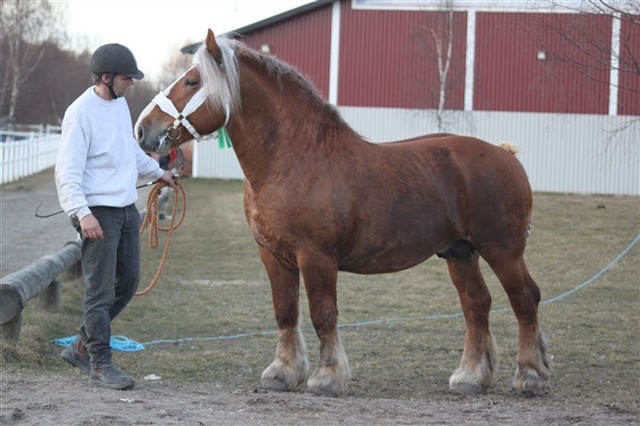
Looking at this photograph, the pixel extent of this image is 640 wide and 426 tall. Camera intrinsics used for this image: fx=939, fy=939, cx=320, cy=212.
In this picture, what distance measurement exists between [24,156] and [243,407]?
27.7m

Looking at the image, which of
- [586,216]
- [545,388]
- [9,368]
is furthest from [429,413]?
[586,216]

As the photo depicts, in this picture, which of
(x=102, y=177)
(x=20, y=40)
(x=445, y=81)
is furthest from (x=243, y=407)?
(x=20, y=40)

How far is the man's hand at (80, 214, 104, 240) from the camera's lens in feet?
18.8

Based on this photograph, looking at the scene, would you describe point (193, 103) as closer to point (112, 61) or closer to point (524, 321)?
point (112, 61)

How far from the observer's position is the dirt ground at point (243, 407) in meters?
5.12

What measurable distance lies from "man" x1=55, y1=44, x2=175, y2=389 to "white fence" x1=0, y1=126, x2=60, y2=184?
901 inches

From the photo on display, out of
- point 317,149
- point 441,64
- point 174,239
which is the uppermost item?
point 441,64

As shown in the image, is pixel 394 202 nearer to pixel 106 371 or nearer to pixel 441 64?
pixel 106 371

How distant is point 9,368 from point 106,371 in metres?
1.08

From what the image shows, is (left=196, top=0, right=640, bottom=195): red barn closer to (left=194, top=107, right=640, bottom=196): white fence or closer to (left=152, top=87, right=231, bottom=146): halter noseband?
(left=194, top=107, right=640, bottom=196): white fence

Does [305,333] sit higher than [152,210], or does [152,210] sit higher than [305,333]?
[152,210]

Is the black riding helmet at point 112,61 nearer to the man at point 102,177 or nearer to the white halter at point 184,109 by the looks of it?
the man at point 102,177

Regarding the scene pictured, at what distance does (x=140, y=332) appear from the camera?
29.7 ft

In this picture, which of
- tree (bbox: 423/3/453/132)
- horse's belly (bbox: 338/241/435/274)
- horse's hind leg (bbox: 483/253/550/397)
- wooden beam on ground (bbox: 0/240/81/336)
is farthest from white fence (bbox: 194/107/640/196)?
horse's belly (bbox: 338/241/435/274)
